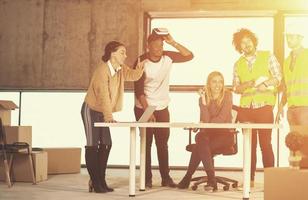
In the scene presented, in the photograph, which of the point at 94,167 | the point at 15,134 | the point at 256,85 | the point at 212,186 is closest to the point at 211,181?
the point at 212,186

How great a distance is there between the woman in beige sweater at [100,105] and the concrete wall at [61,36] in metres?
2.81

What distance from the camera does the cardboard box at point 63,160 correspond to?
6.92m

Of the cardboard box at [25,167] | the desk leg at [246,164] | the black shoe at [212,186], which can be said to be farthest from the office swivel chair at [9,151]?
the desk leg at [246,164]

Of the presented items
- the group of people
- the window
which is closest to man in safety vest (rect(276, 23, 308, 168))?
the group of people

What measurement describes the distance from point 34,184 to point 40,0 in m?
3.36

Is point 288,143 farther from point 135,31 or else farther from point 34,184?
point 135,31

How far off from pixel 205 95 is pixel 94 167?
51.3 inches

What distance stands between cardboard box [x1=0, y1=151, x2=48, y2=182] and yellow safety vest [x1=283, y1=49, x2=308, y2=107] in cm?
266

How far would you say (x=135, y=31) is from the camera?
8109 mm

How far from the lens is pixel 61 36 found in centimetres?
827

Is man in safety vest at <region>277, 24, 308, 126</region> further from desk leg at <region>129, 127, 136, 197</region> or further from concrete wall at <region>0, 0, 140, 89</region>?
concrete wall at <region>0, 0, 140, 89</region>

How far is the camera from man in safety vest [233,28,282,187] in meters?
5.46

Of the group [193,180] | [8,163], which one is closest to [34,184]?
[8,163]

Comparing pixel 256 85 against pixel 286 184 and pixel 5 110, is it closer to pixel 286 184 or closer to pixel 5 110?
pixel 286 184
